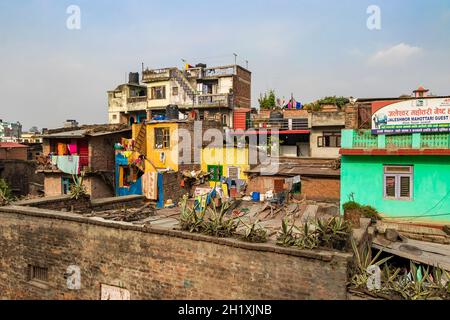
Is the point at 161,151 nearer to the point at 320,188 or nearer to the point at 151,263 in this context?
the point at 320,188

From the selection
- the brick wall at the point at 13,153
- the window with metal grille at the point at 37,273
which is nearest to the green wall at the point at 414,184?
the window with metal grille at the point at 37,273

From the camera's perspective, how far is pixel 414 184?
516 inches

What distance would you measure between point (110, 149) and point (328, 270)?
2261cm

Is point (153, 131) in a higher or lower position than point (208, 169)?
higher

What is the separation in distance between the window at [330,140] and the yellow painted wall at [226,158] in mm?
5965

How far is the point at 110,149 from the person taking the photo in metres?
26.1

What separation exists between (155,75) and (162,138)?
14541 millimetres

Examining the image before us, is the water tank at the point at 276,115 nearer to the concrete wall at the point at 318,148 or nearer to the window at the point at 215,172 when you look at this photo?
the concrete wall at the point at 318,148

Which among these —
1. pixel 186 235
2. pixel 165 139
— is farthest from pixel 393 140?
pixel 165 139

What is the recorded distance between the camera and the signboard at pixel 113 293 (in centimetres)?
878

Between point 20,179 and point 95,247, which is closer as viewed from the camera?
point 95,247
